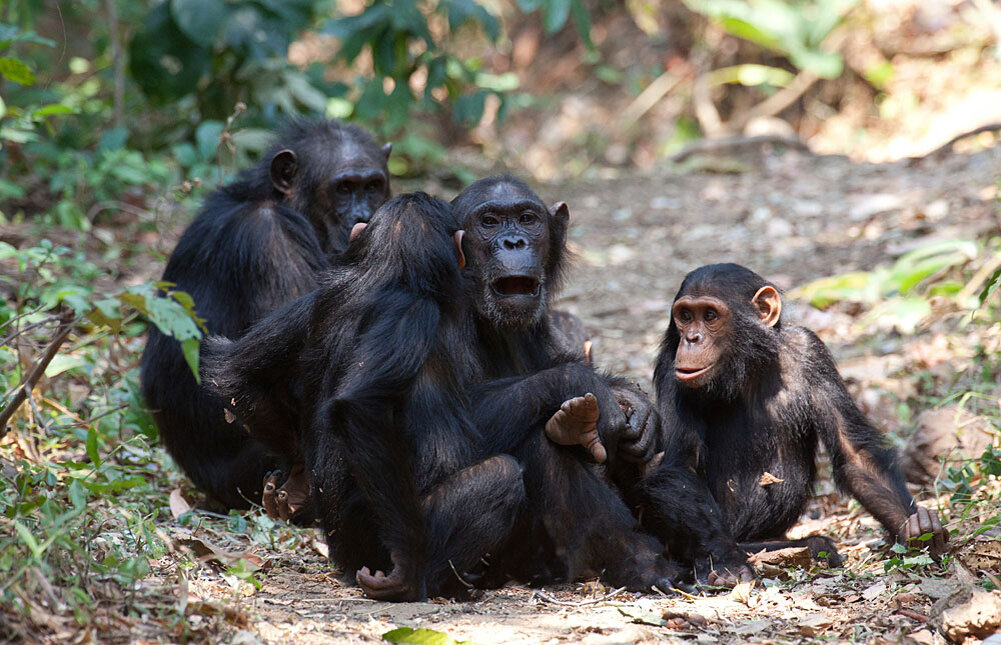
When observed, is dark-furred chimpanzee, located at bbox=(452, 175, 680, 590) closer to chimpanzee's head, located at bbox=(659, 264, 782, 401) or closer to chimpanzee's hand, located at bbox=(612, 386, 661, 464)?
chimpanzee's hand, located at bbox=(612, 386, 661, 464)

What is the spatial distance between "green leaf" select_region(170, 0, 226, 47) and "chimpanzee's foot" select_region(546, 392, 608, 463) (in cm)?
584

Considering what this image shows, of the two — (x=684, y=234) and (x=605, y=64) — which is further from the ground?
(x=605, y=64)

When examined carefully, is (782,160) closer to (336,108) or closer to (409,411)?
(336,108)

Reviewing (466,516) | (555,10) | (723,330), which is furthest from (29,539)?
(555,10)

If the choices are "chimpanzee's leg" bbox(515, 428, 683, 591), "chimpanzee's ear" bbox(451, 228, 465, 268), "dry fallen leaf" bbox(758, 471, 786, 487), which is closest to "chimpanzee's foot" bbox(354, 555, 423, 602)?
"chimpanzee's leg" bbox(515, 428, 683, 591)

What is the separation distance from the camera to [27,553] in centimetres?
303

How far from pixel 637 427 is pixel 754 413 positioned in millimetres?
633

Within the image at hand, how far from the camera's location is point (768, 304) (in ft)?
16.0

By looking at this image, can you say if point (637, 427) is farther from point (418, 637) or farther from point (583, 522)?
point (418, 637)

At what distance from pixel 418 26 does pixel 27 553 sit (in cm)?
737

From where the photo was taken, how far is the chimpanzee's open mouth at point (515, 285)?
4623mm

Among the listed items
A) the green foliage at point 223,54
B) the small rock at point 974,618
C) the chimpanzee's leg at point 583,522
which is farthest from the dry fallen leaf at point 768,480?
the green foliage at point 223,54

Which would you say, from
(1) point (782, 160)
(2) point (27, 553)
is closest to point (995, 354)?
(2) point (27, 553)

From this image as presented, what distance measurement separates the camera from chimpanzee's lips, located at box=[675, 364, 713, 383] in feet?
15.3
